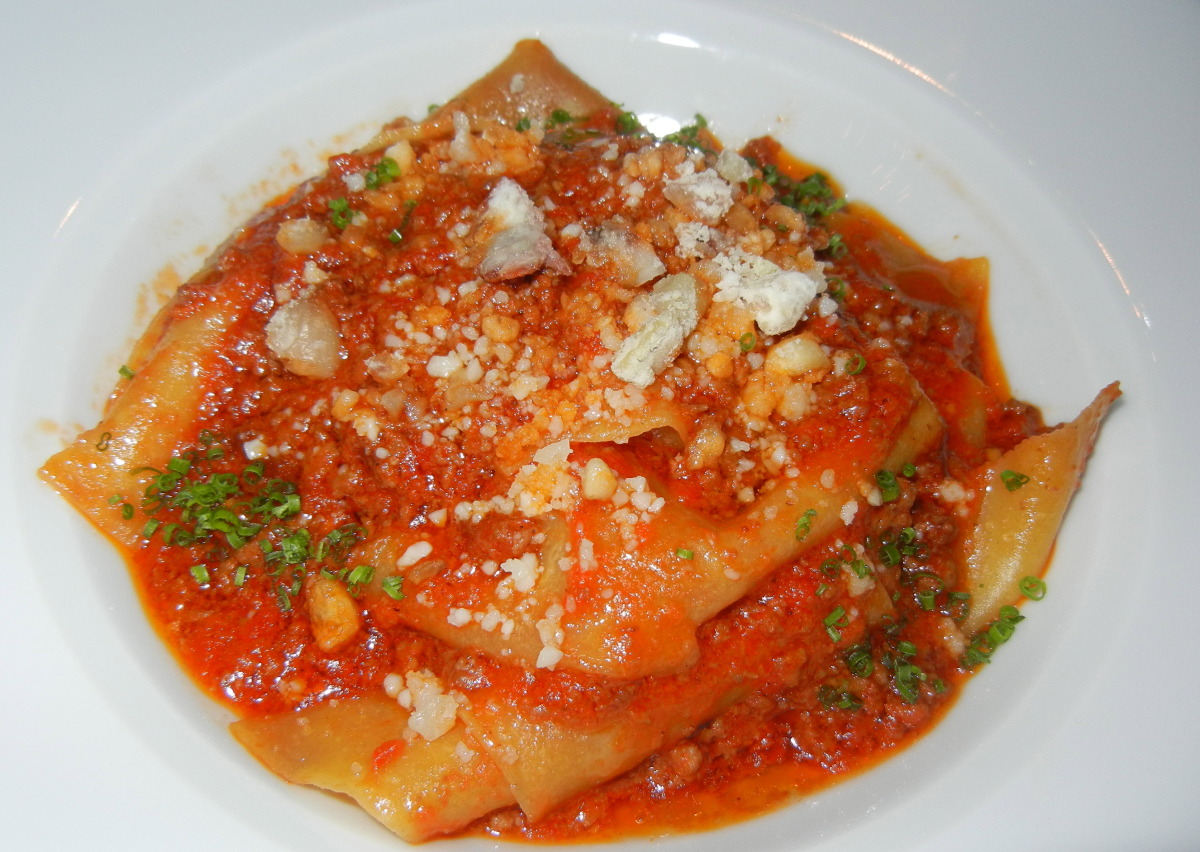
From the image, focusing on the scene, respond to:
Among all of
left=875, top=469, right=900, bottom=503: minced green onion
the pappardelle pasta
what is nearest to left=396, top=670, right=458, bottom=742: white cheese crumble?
the pappardelle pasta

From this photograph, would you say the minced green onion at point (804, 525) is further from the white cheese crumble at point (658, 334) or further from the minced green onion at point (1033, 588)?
the minced green onion at point (1033, 588)

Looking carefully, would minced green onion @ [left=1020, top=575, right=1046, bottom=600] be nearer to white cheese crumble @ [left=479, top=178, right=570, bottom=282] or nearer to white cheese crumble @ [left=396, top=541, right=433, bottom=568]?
white cheese crumble @ [left=479, top=178, right=570, bottom=282]

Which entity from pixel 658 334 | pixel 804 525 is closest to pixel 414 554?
pixel 658 334

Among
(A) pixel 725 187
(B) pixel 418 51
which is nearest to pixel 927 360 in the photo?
(A) pixel 725 187

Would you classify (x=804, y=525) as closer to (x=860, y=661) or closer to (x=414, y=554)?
(x=860, y=661)

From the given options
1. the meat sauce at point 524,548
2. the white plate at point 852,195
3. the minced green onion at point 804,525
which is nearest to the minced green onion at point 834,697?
the meat sauce at point 524,548

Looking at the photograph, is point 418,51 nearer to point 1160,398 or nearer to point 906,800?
point 1160,398
